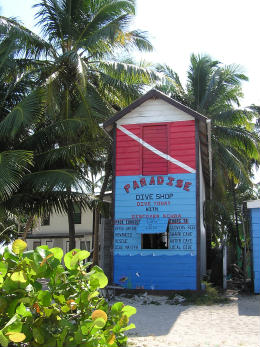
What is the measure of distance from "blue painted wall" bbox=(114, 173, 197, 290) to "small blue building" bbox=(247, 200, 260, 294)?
1.78 m

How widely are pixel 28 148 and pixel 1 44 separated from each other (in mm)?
4114

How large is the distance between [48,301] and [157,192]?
8824 mm

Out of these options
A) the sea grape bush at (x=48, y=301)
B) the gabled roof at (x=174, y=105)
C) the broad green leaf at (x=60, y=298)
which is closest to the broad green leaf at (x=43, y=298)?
the sea grape bush at (x=48, y=301)

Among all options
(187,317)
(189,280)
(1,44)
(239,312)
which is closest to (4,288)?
(187,317)

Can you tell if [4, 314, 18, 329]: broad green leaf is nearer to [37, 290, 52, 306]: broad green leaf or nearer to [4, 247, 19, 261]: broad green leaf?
[37, 290, 52, 306]: broad green leaf

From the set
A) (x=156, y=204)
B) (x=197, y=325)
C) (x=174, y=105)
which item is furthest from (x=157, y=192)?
(x=197, y=325)

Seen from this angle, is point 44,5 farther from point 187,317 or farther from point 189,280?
point 187,317

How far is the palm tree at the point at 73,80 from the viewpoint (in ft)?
48.2

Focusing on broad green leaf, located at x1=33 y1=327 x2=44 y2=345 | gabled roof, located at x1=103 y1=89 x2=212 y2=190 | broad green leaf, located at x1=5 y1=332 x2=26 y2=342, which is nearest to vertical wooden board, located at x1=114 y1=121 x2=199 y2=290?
gabled roof, located at x1=103 y1=89 x2=212 y2=190

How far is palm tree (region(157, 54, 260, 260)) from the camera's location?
20.8 meters

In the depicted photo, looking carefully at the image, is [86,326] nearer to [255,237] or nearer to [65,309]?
[65,309]

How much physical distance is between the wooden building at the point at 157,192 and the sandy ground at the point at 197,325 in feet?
4.94

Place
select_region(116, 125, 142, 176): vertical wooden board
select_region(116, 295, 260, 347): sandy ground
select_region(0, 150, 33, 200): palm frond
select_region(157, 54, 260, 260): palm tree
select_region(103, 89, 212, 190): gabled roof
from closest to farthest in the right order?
1. select_region(116, 295, 260, 347): sandy ground
2. select_region(0, 150, 33, 200): palm frond
3. select_region(103, 89, 212, 190): gabled roof
4. select_region(116, 125, 142, 176): vertical wooden board
5. select_region(157, 54, 260, 260): palm tree

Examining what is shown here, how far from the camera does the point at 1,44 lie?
15.7 metres
